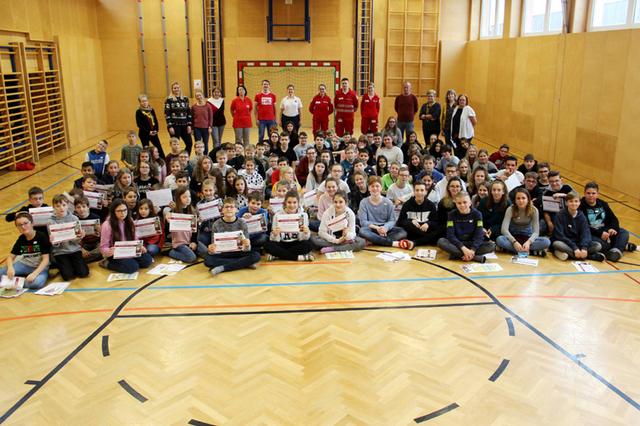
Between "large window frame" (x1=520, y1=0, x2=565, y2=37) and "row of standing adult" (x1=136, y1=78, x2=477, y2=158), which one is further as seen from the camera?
"large window frame" (x1=520, y1=0, x2=565, y2=37)

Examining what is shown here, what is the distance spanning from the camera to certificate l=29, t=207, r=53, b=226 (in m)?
7.42

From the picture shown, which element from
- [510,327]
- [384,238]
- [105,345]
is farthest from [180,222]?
[510,327]

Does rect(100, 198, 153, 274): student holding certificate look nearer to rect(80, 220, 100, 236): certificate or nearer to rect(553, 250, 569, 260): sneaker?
rect(80, 220, 100, 236): certificate

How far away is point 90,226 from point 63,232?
2.27ft

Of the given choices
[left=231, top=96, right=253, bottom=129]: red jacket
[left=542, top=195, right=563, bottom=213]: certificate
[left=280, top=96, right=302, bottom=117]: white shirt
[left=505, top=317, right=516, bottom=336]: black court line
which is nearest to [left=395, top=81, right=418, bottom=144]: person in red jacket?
[left=280, top=96, right=302, bottom=117]: white shirt

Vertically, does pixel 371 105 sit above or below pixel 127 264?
above

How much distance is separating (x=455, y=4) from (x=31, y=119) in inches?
581

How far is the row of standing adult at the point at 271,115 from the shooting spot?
510 inches

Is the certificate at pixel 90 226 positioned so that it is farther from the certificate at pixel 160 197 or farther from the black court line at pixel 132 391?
the black court line at pixel 132 391

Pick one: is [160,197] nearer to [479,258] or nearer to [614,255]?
[479,258]

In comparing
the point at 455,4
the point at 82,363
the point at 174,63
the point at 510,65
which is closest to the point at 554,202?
the point at 82,363

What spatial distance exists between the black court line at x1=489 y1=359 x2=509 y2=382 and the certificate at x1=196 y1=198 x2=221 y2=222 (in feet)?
15.4

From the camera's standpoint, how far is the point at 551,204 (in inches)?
332

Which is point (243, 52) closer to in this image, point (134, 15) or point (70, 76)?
point (134, 15)
